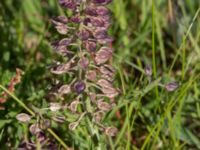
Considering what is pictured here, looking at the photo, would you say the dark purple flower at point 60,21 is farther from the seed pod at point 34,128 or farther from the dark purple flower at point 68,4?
→ the seed pod at point 34,128

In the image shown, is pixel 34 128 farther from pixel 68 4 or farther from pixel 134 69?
pixel 134 69

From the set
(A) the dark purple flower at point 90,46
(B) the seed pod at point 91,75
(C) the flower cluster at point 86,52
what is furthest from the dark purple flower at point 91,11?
(B) the seed pod at point 91,75

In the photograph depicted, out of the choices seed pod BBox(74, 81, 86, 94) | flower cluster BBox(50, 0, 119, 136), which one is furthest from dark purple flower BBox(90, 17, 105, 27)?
seed pod BBox(74, 81, 86, 94)

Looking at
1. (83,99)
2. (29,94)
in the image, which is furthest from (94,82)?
(29,94)

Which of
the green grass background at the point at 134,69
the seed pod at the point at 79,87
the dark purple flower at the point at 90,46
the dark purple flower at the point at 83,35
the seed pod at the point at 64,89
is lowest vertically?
the green grass background at the point at 134,69

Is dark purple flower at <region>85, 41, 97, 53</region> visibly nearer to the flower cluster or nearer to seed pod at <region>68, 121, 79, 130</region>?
the flower cluster

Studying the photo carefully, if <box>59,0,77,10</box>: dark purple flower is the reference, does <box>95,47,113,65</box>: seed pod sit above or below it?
below
